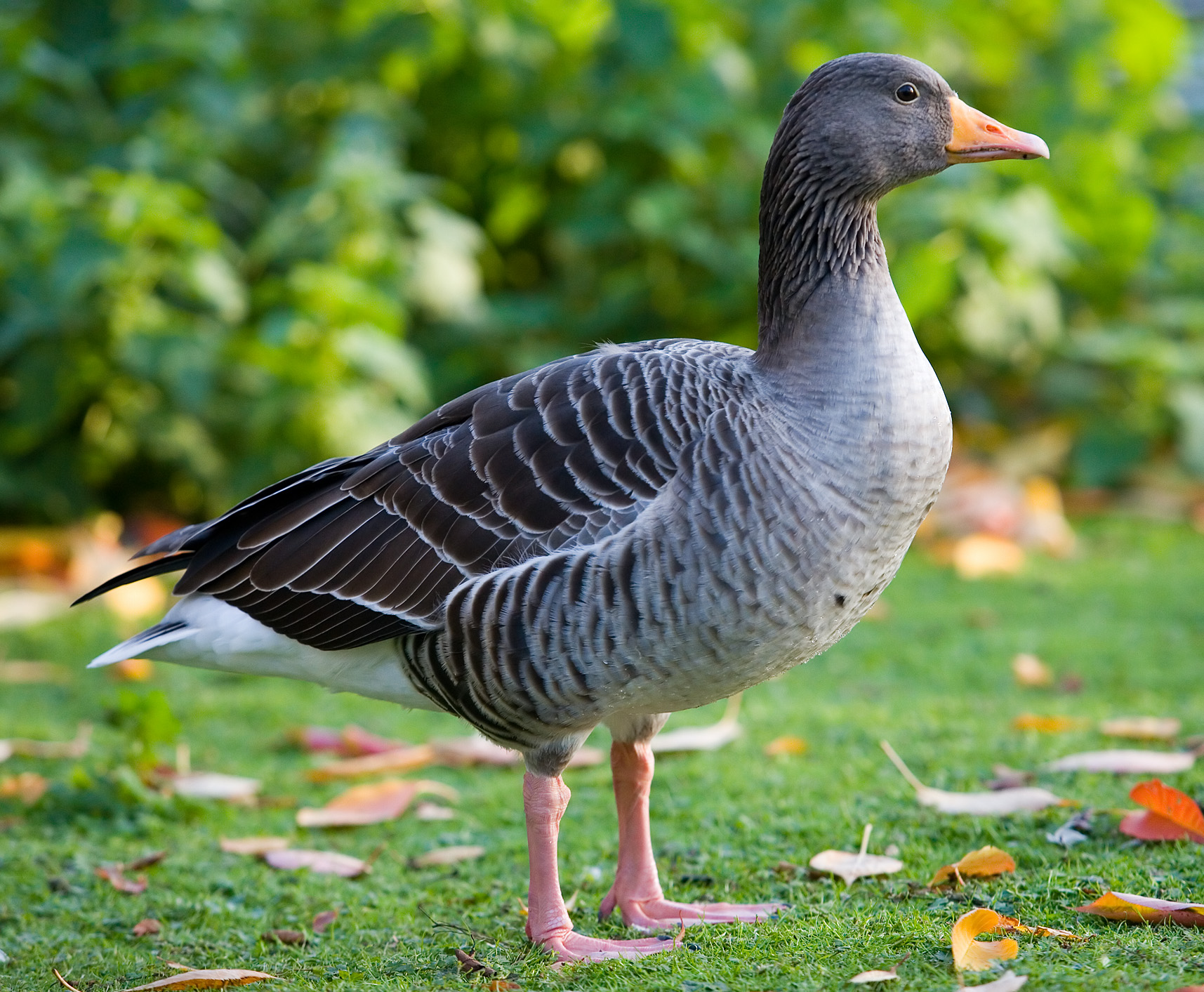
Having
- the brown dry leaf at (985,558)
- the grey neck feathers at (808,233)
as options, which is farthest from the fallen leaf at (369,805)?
the brown dry leaf at (985,558)

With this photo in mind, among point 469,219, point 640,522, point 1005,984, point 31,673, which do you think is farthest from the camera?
point 469,219

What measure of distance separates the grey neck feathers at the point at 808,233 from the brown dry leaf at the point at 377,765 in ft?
7.78

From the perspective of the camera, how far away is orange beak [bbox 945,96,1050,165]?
148 inches

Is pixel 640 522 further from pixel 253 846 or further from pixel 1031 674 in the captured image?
pixel 1031 674

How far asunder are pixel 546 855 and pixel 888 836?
114 cm

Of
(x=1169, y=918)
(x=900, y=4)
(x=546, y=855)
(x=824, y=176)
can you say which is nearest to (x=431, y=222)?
(x=900, y=4)

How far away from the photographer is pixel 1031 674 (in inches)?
228

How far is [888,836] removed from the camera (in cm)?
408

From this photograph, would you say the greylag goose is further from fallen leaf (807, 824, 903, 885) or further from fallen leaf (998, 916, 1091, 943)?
fallen leaf (998, 916, 1091, 943)

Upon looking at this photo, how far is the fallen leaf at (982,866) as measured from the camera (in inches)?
141

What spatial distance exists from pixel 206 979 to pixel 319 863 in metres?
1.02

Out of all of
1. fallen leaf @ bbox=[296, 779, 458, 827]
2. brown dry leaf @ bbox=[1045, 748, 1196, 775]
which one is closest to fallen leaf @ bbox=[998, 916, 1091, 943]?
brown dry leaf @ bbox=[1045, 748, 1196, 775]

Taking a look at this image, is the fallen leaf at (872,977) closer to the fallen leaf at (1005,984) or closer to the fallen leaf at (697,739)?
the fallen leaf at (1005,984)

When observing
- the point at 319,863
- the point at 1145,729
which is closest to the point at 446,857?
A: the point at 319,863
